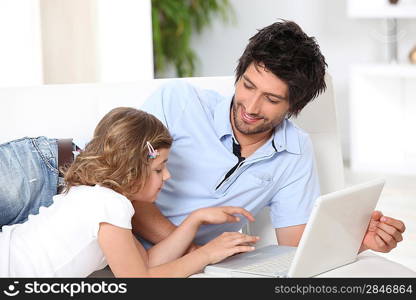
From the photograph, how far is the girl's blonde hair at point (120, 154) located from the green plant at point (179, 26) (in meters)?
3.54

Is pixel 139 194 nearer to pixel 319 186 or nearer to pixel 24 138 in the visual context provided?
pixel 24 138

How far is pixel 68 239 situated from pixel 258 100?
626 mm

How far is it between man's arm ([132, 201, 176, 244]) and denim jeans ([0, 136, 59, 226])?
23cm

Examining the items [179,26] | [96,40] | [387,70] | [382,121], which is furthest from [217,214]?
[179,26]

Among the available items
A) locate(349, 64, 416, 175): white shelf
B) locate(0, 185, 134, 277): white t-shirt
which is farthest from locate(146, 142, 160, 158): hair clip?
locate(349, 64, 416, 175): white shelf

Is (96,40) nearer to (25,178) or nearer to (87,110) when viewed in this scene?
(87,110)

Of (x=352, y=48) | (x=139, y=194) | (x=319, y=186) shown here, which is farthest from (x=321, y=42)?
(x=139, y=194)

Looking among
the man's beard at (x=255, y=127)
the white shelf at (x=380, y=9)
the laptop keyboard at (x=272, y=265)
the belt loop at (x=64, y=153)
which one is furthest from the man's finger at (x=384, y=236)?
the white shelf at (x=380, y=9)

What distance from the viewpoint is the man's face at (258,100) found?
214cm

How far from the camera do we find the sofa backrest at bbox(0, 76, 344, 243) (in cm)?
228

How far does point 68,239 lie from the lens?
1.86m

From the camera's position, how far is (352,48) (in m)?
5.41

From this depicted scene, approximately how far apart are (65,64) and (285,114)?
1.90 meters

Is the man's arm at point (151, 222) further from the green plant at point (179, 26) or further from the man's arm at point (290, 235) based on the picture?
the green plant at point (179, 26)
